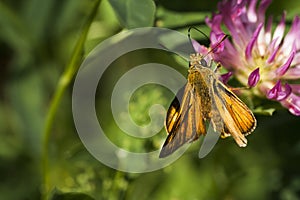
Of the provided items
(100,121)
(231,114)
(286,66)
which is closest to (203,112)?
(231,114)

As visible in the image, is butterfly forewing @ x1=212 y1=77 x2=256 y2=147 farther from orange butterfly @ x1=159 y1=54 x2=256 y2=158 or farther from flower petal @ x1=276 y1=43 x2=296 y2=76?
flower petal @ x1=276 y1=43 x2=296 y2=76

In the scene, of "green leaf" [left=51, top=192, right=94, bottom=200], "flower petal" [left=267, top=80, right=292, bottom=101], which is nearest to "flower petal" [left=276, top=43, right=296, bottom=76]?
"flower petal" [left=267, top=80, right=292, bottom=101]

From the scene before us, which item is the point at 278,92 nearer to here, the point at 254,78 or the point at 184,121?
the point at 254,78

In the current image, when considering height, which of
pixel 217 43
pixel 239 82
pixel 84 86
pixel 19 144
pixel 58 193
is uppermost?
pixel 217 43

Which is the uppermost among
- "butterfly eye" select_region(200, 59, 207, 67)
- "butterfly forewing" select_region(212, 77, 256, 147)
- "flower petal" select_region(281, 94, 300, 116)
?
"butterfly eye" select_region(200, 59, 207, 67)

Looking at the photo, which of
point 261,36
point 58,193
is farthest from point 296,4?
point 58,193

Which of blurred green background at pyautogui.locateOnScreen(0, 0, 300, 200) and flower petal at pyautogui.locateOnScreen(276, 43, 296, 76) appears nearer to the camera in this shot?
flower petal at pyautogui.locateOnScreen(276, 43, 296, 76)

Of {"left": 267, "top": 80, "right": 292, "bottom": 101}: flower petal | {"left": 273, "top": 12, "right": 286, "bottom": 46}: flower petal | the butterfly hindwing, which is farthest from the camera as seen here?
{"left": 273, "top": 12, "right": 286, "bottom": 46}: flower petal

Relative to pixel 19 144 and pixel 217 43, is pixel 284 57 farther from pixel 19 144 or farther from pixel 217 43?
pixel 19 144

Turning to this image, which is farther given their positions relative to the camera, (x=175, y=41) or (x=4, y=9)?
(x=4, y=9)
